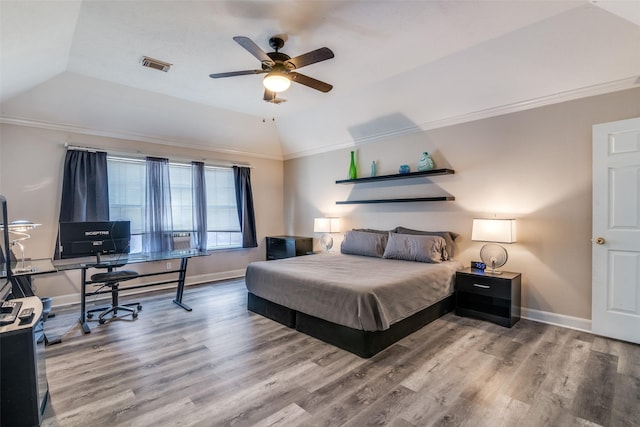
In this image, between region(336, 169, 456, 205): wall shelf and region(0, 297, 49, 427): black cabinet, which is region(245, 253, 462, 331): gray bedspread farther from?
region(0, 297, 49, 427): black cabinet

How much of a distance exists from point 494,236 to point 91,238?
14.5ft

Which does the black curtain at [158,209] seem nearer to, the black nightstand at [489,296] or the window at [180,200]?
the window at [180,200]

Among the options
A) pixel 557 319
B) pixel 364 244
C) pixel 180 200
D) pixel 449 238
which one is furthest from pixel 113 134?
pixel 557 319

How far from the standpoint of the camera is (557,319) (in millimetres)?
3355

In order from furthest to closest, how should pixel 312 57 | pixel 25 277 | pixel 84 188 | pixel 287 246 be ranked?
1. pixel 287 246
2. pixel 84 188
3. pixel 25 277
4. pixel 312 57

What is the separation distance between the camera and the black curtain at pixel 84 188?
4156mm

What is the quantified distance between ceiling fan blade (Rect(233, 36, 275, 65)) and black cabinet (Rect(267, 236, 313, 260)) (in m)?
3.60

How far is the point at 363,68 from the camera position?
360 centimetres

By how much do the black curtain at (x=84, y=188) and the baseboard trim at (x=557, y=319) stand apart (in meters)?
5.61

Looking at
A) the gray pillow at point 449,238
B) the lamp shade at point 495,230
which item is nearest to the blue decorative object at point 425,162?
the gray pillow at point 449,238

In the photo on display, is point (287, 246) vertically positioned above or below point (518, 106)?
below

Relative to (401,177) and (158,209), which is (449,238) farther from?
(158,209)

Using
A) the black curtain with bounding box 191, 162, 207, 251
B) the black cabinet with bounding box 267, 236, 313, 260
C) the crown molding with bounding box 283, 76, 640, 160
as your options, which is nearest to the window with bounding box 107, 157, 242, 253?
the black curtain with bounding box 191, 162, 207, 251

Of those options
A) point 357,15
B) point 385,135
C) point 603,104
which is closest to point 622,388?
point 603,104
